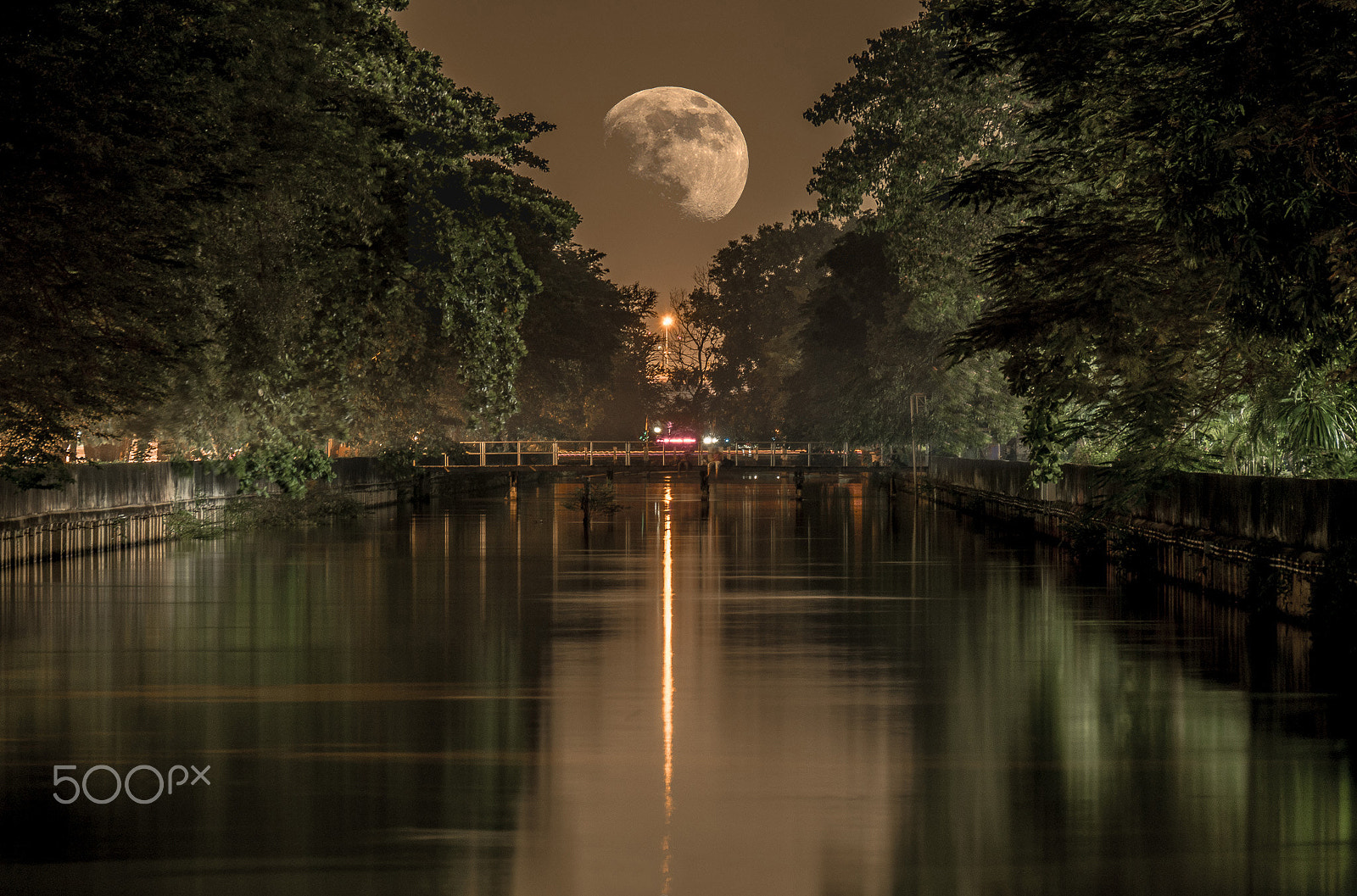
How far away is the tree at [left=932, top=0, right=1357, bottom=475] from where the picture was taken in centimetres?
1797

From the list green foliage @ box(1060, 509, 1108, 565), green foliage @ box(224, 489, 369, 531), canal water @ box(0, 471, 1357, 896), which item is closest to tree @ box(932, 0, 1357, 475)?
green foliage @ box(1060, 509, 1108, 565)

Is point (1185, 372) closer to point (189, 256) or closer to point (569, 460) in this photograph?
point (189, 256)

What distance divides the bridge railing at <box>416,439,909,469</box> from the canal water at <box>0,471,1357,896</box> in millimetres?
65429

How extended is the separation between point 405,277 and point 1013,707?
36732mm

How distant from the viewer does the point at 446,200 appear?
2141 inches

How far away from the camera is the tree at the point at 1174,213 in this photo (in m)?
18.0

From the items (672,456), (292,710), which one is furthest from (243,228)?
(672,456)

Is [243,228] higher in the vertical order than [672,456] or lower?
higher

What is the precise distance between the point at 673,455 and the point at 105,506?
71.0m

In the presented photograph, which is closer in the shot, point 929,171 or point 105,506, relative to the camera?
point 105,506

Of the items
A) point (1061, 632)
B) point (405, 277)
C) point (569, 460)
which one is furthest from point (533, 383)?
point (1061, 632)

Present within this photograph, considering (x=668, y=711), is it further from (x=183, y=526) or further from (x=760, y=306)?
(x=760, y=306)
